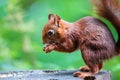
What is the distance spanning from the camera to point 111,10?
352cm

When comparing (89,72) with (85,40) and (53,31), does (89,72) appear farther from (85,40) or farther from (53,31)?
(53,31)

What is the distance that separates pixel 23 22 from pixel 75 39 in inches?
54.8

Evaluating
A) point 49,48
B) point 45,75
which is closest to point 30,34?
point 45,75

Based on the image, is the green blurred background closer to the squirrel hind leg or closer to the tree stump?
the tree stump

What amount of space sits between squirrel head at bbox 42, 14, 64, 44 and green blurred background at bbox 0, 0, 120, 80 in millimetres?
1013

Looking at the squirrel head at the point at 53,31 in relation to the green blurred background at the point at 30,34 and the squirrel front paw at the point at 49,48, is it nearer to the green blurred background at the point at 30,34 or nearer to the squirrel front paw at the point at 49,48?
the squirrel front paw at the point at 49,48

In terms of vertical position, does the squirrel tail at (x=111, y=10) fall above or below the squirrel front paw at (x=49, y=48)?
above

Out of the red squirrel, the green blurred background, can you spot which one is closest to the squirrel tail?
the red squirrel

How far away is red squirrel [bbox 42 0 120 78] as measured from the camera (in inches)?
134

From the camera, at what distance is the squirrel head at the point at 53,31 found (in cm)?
342

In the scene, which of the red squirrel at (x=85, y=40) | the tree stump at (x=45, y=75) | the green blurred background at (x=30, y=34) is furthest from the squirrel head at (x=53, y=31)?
the green blurred background at (x=30, y=34)

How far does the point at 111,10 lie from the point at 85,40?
226 mm

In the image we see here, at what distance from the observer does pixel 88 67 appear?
3.47 m

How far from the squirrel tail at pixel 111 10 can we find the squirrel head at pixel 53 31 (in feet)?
0.78
